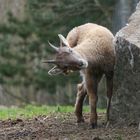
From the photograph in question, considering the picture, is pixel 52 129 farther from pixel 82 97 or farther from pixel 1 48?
pixel 1 48

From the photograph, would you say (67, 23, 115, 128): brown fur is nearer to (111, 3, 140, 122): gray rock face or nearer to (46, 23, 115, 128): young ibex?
(46, 23, 115, 128): young ibex

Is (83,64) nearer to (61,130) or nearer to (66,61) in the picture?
(66,61)

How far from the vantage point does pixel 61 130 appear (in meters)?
10.3

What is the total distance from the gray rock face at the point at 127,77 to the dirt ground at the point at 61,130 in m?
0.20

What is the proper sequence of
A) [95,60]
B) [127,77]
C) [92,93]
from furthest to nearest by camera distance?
1. [92,93]
2. [95,60]
3. [127,77]

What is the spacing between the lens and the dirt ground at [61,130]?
9484 mm

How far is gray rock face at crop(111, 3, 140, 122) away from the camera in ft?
32.3

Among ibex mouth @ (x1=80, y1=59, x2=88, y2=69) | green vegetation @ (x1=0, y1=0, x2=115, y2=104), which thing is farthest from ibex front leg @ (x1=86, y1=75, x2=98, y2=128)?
green vegetation @ (x1=0, y1=0, x2=115, y2=104)

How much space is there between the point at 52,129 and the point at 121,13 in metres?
7.40

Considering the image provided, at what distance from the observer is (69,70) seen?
31.2 feet

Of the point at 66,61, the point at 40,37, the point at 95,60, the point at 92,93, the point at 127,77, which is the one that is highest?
the point at 66,61

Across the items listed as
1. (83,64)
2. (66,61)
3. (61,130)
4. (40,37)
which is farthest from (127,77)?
(40,37)

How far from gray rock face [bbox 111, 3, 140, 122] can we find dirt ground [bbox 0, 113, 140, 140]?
20 centimetres

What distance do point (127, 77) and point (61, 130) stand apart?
1270 millimetres
